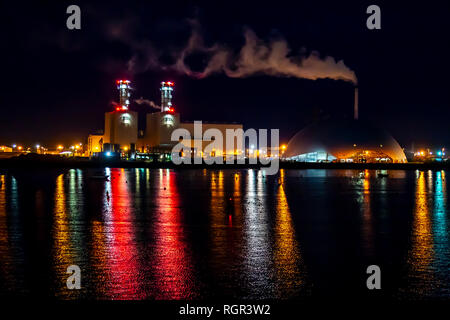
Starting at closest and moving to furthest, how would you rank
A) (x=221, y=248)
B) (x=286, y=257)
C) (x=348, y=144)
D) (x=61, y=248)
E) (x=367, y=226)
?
(x=286, y=257), (x=61, y=248), (x=221, y=248), (x=367, y=226), (x=348, y=144)

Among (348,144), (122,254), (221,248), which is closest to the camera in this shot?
(122,254)

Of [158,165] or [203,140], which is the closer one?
[158,165]

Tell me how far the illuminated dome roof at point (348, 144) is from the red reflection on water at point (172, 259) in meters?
70.6

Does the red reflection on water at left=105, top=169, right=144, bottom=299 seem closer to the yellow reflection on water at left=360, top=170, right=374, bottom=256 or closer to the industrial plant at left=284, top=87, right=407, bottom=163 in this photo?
the yellow reflection on water at left=360, top=170, right=374, bottom=256

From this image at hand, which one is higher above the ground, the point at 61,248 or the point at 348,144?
the point at 348,144

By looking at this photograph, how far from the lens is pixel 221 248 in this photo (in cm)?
1363

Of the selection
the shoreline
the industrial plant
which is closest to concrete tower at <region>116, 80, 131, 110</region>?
the shoreline

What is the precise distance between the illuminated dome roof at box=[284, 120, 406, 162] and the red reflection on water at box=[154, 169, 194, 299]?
7059cm

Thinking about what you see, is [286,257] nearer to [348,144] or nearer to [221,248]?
[221,248]

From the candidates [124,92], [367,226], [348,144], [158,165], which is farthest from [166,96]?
[367,226]

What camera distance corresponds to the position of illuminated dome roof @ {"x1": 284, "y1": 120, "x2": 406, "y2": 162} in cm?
8794

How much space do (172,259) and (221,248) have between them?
5.91 feet

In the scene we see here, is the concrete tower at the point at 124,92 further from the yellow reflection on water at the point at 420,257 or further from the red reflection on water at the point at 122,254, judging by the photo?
the yellow reflection on water at the point at 420,257
